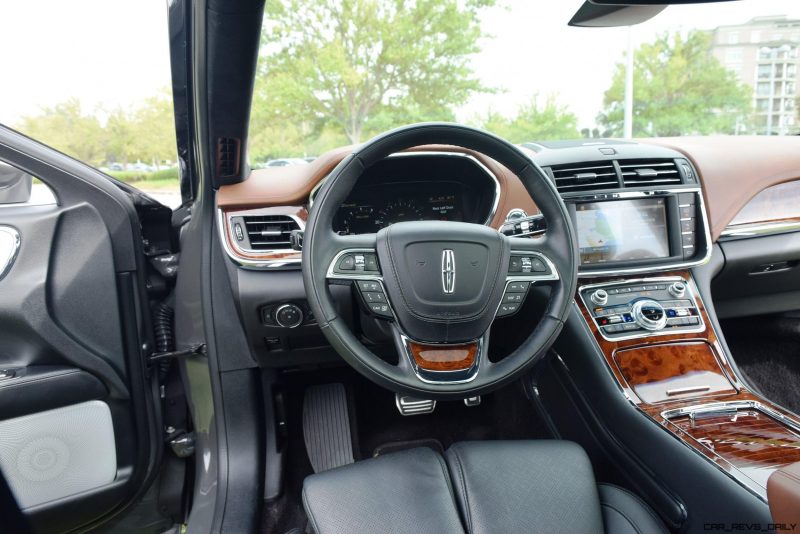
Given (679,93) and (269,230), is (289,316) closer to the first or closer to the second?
(269,230)

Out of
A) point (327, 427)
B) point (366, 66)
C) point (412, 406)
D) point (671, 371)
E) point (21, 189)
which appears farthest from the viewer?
point (366, 66)

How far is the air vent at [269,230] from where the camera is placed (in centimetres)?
169

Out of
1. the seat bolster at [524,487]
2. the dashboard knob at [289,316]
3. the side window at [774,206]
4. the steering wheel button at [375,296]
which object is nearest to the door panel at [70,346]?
the dashboard knob at [289,316]

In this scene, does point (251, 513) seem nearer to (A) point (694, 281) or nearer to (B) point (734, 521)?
(B) point (734, 521)

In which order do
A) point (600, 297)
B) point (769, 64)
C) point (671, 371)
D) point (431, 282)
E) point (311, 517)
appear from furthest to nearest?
point (769, 64)
point (600, 297)
point (671, 371)
point (431, 282)
point (311, 517)

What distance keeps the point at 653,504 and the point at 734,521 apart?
0.29 m

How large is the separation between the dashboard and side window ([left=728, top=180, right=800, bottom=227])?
107 centimetres

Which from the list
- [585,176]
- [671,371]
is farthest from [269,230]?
[671,371]

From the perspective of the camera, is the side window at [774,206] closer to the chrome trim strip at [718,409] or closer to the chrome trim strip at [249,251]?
the chrome trim strip at [718,409]

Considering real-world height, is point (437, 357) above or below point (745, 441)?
above

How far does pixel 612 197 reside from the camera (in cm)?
190

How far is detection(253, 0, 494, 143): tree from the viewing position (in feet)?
7.47

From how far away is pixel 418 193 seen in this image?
1.96m

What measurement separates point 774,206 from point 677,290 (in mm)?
682
